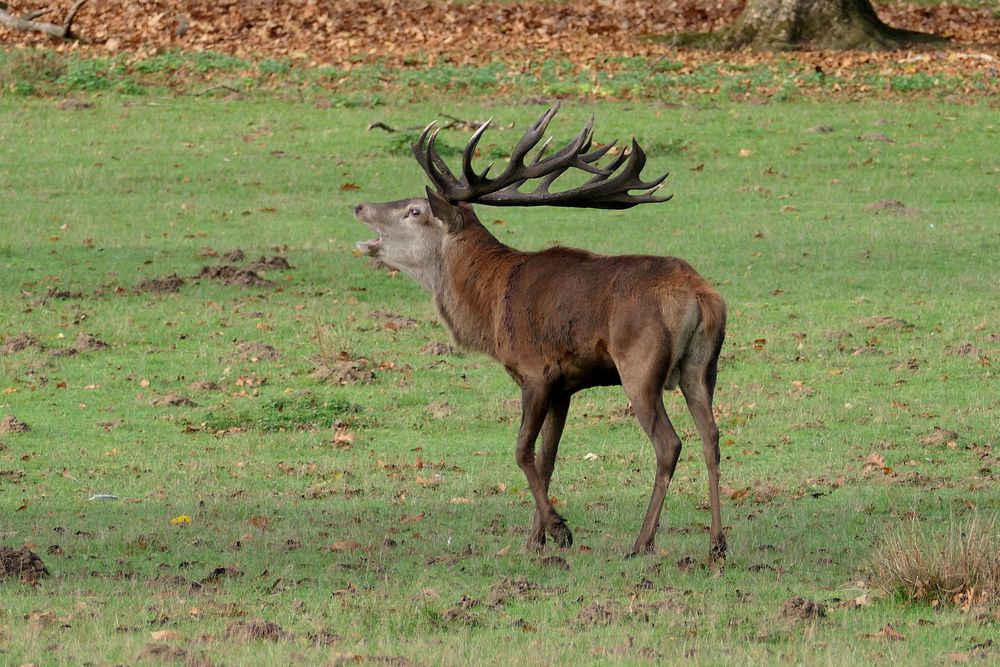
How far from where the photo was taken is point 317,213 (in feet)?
69.5

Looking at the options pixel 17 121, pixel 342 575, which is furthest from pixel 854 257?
pixel 17 121

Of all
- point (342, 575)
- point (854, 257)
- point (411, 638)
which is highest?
point (411, 638)

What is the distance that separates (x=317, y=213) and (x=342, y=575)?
44.1ft

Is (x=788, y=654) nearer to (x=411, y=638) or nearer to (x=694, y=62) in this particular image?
(x=411, y=638)

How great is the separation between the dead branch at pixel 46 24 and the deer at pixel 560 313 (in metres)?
21.6

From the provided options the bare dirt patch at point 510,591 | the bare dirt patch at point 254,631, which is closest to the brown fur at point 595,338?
the bare dirt patch at point 510,591

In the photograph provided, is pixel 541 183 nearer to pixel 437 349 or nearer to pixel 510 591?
pixel 510 591

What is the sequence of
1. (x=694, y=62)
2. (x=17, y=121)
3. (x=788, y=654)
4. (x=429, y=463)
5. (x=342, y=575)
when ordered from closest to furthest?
1. (x=788, y=654)
2. (x=342, y=575)
3. (x=429, y=463)
4. (x=17, y=121)
5. (x=694, y=62)

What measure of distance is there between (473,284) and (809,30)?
22.2m

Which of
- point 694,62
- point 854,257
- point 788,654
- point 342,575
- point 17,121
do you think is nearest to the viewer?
point 788,654

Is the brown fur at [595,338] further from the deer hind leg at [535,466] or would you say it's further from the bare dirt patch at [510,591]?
the bare dirt patch at [510,591]

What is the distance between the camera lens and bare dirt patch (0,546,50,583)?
793 centimetres

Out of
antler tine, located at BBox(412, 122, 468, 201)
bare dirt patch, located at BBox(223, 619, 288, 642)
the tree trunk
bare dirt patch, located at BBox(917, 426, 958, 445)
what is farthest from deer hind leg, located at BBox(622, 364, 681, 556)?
the tree trunk

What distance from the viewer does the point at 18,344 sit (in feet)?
48.9
